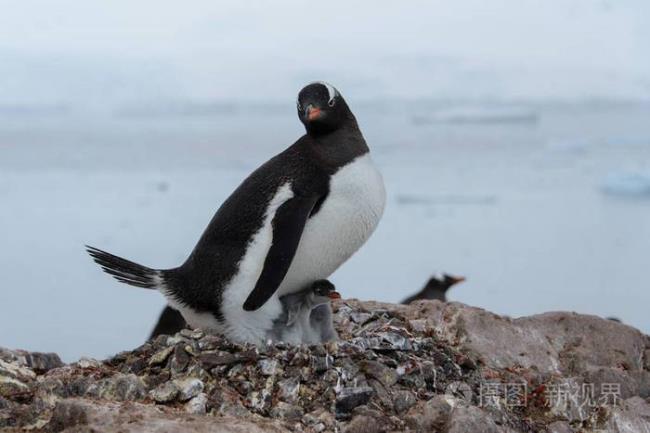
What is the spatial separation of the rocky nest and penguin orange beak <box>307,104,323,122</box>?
2.01ft

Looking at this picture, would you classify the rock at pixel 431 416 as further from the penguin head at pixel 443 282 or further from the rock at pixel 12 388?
the penguin head at pixel 443 282

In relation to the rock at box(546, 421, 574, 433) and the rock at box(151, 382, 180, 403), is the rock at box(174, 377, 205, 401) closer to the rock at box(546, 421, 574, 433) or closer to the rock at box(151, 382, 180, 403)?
the rock at box(151, 382, 180, 403)

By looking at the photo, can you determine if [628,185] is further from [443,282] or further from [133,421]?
[133,421]

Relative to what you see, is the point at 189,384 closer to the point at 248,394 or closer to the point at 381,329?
the point at 248,394

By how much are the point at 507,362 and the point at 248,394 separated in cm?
106

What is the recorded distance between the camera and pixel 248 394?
267cm

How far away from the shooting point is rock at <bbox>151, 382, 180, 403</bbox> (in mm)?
2609

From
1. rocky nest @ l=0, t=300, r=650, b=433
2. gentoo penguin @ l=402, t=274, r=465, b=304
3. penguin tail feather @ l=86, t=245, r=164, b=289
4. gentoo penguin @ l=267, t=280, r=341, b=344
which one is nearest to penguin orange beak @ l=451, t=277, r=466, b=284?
gentoo penguin @ l=402, t=274, r=465, b=304

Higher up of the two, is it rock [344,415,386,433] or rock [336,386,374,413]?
rock [336,386,374,413]

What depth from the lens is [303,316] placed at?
3.05 m

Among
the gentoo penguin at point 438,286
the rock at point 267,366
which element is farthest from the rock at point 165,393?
the gentoo penguin at point 438,286

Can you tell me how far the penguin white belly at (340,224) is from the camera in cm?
288

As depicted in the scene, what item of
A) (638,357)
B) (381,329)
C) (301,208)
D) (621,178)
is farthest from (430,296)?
(621,178)

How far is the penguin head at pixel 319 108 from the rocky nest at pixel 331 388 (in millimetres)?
598
